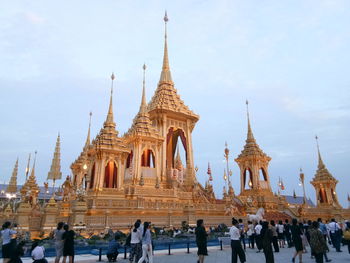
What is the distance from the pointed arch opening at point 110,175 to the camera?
25.1 metres

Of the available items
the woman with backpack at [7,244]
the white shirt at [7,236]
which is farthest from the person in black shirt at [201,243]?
the white shirt at [7,236]

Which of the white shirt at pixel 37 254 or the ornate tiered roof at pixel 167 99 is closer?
the white shirt at pixel 37 254

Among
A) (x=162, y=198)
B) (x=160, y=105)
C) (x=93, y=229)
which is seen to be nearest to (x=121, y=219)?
(x=93, y=229)

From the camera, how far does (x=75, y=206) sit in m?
16.0

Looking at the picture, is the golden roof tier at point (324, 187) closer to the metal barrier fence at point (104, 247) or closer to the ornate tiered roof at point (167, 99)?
the ornate tiered roof at point (167, 99)

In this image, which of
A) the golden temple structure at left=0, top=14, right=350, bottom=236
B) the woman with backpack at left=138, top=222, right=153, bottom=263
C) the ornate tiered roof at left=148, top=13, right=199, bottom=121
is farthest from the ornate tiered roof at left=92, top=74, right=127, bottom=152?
the woman with backpack at left=138, top=222, right=153, bottom=263

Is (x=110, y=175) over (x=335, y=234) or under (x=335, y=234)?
over

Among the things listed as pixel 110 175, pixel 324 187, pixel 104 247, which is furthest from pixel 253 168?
pixel 104 247

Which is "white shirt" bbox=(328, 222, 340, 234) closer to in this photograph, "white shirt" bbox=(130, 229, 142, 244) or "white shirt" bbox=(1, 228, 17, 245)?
"white shirt" bbox=(130, 229, 142, 244)

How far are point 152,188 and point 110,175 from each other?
13.9 ft

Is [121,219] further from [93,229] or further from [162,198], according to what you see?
[162,198]

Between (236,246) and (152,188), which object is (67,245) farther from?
(152,188)

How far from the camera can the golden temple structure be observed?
56.1 feet

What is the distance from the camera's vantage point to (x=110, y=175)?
2508 cm
